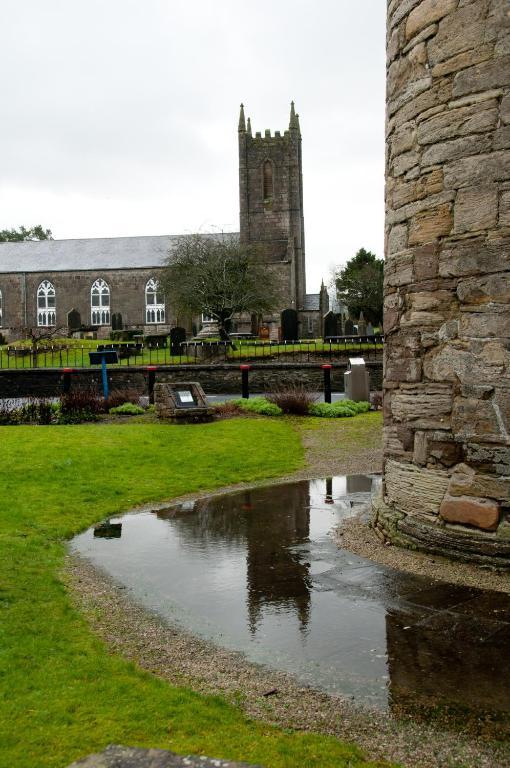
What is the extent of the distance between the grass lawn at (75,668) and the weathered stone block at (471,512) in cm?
326

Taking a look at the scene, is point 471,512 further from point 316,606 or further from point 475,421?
point 316,606

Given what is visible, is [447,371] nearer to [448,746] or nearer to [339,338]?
[448,746]

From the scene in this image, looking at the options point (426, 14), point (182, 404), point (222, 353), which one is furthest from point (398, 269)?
point (222, 353)

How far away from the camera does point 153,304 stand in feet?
221

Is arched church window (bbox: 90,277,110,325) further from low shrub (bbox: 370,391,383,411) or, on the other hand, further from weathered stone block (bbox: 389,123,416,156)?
weathered stone block (bbox: 389,123,416,156)

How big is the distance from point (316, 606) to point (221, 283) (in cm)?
4090

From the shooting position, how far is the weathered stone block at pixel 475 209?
635 centimetres

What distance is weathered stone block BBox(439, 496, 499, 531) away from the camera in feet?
20.6

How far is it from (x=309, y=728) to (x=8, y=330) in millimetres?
67087

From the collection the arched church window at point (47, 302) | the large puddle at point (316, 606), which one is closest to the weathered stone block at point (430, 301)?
the large puddle at point (316, 606)

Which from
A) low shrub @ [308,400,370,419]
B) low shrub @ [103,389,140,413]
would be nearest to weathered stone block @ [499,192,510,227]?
low shrub @ [308,400,370,419]

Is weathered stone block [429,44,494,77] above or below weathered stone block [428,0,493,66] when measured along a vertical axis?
below

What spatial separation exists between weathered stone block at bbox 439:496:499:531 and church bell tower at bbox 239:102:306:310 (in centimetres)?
6167

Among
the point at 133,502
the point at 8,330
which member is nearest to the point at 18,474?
the point at 133,502
